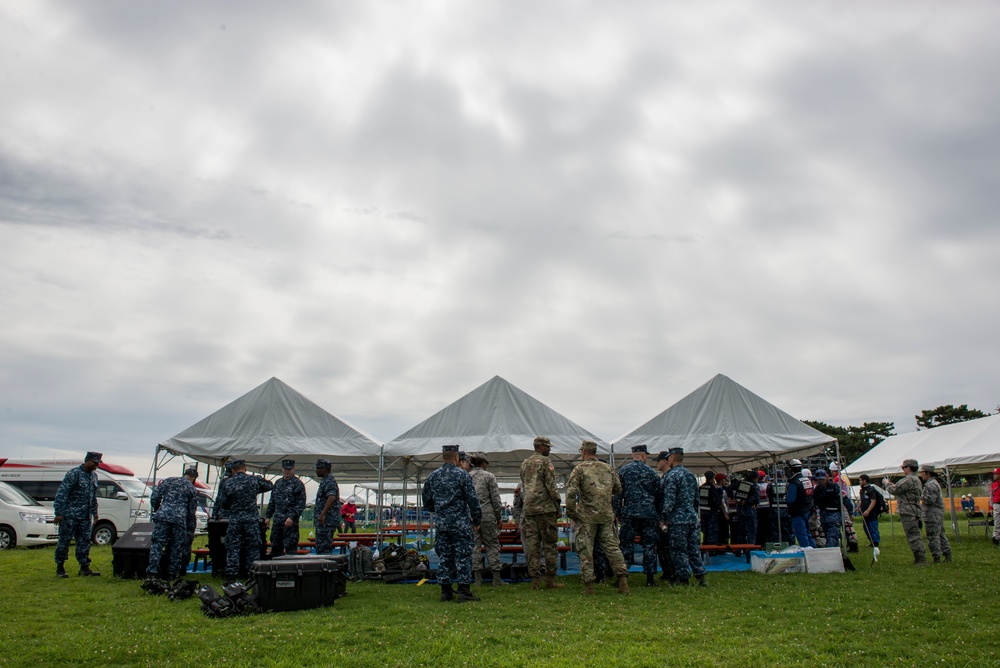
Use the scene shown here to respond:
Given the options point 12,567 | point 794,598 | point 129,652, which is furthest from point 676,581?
point 12,567

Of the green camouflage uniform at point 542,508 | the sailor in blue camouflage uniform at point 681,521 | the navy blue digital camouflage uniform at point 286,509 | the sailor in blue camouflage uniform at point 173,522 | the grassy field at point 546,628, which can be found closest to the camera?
the grassy field at point 546,628

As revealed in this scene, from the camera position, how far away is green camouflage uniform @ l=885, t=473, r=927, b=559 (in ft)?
35.6

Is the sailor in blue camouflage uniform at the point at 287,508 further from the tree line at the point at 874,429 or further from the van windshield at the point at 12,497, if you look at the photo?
the tree line at the point at 874,429

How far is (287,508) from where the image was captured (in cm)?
1036

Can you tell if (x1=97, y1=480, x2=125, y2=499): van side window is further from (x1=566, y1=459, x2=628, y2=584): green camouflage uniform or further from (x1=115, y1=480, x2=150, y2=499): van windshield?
(x1=566, y1=459, x2=628, y2=584): green camouflage uniform

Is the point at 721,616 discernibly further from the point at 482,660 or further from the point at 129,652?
the point at 129,652

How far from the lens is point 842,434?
55.7 m

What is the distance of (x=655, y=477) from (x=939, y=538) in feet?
18.0

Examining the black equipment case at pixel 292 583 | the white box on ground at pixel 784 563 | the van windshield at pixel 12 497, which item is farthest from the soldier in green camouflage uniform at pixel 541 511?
the van windshield at pixel 12 497

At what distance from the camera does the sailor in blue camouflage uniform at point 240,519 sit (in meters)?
9.63

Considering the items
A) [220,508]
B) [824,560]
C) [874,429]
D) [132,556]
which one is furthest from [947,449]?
[874,429]

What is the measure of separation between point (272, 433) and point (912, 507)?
1114 centimetres

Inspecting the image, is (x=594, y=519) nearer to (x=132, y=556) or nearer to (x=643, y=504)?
(x=643, y=504)

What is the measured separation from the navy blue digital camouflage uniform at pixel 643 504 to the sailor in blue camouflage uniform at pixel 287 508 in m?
4.83
